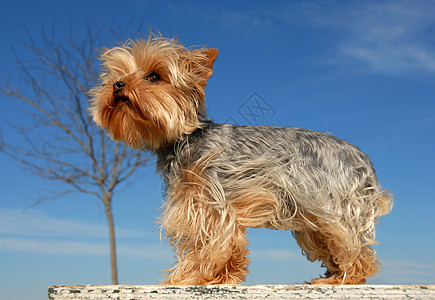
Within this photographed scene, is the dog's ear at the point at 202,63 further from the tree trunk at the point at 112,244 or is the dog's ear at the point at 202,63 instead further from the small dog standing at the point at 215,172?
the tree trunk at the point at 112,244

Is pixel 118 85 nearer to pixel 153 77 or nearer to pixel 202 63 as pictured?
pixel 153 77

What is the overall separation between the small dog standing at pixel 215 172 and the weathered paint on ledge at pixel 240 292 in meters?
0.60

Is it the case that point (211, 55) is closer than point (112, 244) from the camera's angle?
Yes

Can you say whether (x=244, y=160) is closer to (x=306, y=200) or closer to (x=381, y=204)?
(x=306, y=200)

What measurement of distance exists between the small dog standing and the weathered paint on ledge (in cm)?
60

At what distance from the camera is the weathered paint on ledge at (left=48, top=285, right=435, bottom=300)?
10.4 feet

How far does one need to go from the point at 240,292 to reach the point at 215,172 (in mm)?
1141

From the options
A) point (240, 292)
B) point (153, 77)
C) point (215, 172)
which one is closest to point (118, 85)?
point (153, 77)

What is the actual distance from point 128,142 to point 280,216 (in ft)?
5.29

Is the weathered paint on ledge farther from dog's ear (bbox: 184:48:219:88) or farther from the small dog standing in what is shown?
dog's ear (bbox: 184:48:219:88)

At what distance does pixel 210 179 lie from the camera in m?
3.90

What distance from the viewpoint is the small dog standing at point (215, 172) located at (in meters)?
3.88

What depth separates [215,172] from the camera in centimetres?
392

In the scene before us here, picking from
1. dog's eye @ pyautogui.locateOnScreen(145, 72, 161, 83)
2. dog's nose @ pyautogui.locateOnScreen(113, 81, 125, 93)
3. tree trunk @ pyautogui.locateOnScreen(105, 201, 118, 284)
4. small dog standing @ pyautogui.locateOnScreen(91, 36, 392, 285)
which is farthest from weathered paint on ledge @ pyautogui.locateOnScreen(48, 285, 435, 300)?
tree trunk @ pyautogui.locateOnScreen(105, 201, 118, 284)
